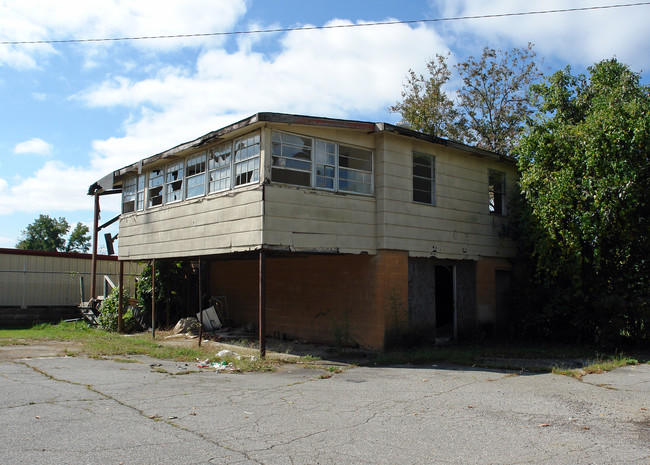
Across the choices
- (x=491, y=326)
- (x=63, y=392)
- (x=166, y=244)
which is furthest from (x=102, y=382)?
(x=491, y=326)

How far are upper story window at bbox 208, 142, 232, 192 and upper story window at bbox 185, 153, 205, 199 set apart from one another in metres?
0.41

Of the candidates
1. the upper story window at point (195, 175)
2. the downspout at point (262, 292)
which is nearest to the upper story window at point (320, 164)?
the downspout at point (262, 292)

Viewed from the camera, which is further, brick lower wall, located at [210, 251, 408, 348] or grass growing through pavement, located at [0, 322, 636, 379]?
brick lower wall, located at [210, 251, 408, 348]

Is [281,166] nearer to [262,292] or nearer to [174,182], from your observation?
[262,292]

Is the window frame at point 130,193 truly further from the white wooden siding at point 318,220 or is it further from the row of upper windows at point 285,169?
the white wooden siding at point 318,220

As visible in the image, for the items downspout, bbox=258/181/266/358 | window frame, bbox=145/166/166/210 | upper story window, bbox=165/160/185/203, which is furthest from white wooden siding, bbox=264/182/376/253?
window frame, bbox=145/166/166/210

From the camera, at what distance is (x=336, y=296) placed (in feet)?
45.9

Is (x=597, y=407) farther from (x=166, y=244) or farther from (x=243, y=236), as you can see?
(x=166, y=244)

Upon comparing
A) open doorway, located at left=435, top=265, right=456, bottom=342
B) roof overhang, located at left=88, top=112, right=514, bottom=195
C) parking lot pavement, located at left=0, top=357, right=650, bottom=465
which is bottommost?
parking lot pavement, located at left=0, top=357, right=650, bottom=465

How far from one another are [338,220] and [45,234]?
180ft

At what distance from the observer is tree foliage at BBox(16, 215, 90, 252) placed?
57656 millimetres

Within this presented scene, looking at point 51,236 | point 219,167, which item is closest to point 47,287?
point 219,167

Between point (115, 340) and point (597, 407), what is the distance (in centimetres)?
1318

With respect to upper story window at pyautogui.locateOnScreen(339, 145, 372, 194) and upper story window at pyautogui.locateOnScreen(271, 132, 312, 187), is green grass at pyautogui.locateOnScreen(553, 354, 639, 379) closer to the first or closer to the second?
upper story window at pyautogui.locateOnScreen(339, 145, 372, 194)
